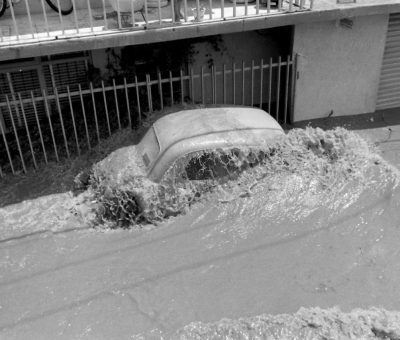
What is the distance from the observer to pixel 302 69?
374 inches

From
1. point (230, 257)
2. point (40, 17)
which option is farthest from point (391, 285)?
point (40, 17)

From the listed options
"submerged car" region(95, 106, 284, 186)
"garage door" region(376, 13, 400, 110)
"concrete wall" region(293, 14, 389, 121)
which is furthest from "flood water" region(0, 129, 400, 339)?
"garage door" region(376, 13, 400, 110)

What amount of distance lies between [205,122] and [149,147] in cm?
94

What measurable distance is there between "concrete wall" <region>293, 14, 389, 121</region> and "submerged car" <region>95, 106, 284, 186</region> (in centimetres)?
201

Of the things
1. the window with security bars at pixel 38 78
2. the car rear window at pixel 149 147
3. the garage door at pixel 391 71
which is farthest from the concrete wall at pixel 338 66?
the window with security bars at pixel 38 78

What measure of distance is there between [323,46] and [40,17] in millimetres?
5173

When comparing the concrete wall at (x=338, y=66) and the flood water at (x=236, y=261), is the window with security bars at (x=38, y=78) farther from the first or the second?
the concrete wall at (x=338, y=66)

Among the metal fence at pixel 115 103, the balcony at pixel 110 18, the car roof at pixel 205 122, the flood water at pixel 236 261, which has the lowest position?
the flood water at pixel 236 261

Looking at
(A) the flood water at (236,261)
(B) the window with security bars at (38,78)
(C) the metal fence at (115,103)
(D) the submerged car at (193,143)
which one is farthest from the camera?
(B) the window with security bars at (38,78)

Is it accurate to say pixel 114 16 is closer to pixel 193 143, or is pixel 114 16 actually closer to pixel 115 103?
pixel 115 103

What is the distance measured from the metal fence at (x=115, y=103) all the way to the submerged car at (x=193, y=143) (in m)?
1.11

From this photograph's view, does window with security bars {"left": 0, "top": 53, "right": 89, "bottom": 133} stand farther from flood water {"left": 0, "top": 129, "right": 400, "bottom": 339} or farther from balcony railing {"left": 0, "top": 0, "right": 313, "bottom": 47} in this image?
flood water {"left": 0, "top": 129, "right": 400, "bottom": 339}

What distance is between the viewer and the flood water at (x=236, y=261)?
5.95 meters

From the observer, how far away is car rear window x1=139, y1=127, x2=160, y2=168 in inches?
295
